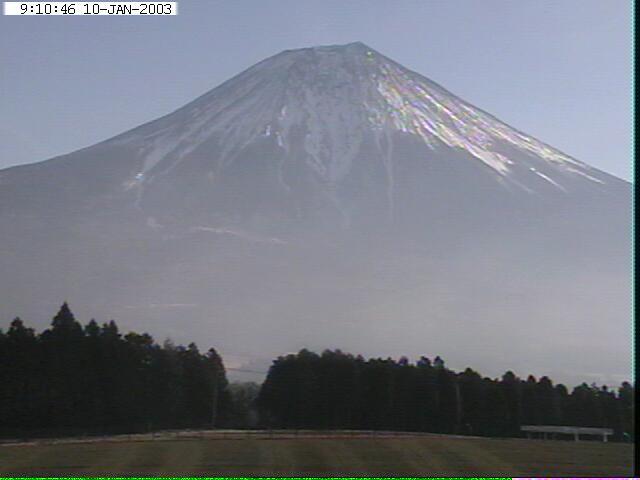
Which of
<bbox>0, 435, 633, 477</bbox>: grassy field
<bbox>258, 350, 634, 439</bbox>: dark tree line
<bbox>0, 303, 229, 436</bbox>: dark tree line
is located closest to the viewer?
<bbox>0, 435, 633, 477</bbox>: grassy field

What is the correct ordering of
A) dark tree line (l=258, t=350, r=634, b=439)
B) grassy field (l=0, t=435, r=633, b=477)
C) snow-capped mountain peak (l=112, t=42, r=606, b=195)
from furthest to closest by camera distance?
snow-capped mountain peak (l=112, t=42, r=606, b=195), dark tree line (l=258, t=350, r=634, b=439), grassy field (l=0, t=435, r=633, b=477)

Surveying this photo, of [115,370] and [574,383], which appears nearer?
[115,370]

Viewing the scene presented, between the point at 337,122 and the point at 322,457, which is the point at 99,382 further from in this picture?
the point at 337,122

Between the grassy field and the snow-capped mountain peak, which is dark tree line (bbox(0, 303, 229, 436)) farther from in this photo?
the snow-capped mountain peak

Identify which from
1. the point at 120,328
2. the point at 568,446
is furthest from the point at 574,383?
the point at 120,328

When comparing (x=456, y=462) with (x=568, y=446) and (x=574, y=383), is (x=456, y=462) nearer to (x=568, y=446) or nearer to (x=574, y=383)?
(x=568, y=446)
